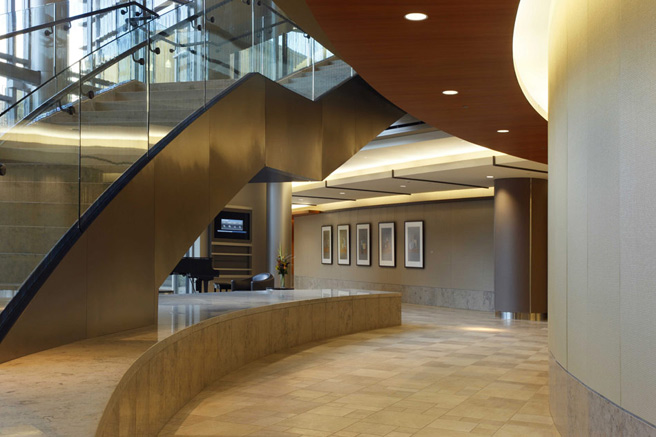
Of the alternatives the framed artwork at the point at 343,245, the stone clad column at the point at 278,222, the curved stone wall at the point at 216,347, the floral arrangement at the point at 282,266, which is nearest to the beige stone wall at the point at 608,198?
the curved stone wall at the point at 216,347

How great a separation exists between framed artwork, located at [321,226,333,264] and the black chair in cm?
912

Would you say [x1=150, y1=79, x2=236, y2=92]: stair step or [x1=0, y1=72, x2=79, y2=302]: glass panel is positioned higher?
[x1=150, y1=79, x2=236, y2=92]: stair step

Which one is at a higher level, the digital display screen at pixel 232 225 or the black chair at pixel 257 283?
the digital display screen at pixel 232 225

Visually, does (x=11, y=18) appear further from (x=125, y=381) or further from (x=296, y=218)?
(x=296, y=218)

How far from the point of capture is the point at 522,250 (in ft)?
49.1

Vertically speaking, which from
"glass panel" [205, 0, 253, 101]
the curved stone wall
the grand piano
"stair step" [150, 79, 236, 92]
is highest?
"glass panel" [205, 0, 253, 101]

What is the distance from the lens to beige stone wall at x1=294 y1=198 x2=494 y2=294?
17969 mm

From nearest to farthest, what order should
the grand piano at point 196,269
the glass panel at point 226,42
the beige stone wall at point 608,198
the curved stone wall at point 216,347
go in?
1. the beige stone wall at point 608,198
2. the curved stone wall at point 216,347
3. the glass panel at point 226,42
4. the grand piano at point 196,269

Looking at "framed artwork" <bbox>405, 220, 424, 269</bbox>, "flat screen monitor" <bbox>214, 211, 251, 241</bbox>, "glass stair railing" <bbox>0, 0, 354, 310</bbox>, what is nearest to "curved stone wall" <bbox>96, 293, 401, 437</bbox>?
"glass stair railing" <bbox>0, 0, 354, 310</bbox>

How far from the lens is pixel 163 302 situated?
896 cm

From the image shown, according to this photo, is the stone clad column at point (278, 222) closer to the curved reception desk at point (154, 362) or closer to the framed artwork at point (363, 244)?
the curved reception desk at point (154, 362)

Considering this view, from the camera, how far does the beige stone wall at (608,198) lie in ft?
10.4

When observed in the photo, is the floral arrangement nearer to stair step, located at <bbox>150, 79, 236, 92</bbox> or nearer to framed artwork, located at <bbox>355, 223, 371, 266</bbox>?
stair step, located at <bbox>150, 79, 236, 92</bbox>

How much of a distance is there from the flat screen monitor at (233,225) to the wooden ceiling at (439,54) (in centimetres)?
955
